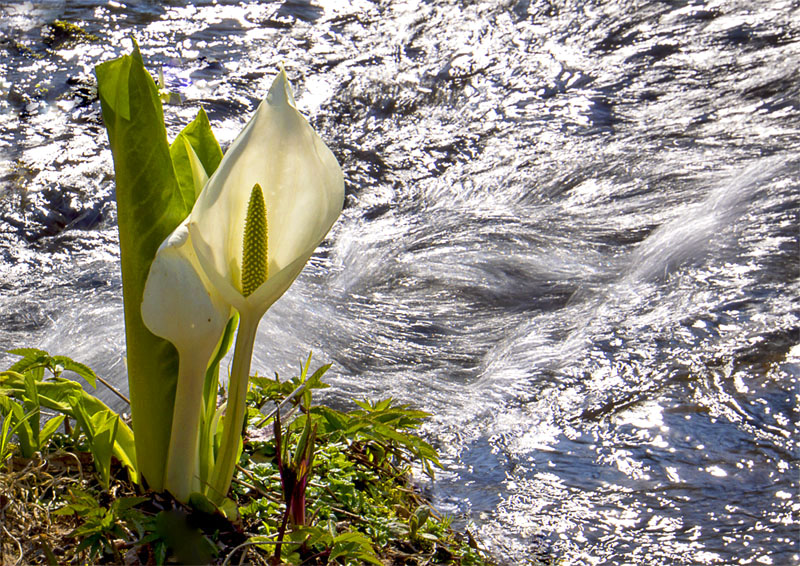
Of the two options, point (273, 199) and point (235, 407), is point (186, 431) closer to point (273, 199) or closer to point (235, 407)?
point (235, 407)

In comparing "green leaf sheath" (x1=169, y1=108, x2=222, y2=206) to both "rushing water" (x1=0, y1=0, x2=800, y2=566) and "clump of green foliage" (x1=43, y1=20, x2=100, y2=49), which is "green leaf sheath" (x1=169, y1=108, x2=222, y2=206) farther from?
"clump of green foliage" (x1=43, y1=20, x2=100, y2=49)

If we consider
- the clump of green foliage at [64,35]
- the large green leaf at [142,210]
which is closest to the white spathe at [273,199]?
the large green leaf at [142,210]

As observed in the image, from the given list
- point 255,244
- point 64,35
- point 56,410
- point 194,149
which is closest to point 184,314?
point 255,244

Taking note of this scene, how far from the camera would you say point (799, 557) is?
2201 mm

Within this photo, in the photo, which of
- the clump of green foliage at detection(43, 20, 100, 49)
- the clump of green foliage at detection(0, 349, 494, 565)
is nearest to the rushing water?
the clump of green foliage at detection(43, 20, 100, 49)

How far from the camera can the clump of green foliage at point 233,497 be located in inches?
53.6

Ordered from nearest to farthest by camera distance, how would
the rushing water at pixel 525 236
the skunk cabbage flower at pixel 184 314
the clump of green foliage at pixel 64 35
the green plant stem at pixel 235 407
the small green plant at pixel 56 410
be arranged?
the skunk cabbage flower at pixel 184 314 → the green plant stem at pixel 235 407 → the small green plant at pixel 56 410 → the rushing water at pixel 525 236 → the clump of green foliage at pixel 64 35

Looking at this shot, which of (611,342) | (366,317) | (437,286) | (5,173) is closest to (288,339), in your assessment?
(366,317)

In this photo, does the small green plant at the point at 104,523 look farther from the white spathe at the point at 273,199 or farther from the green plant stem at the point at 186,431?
the white spathe at the point at 273,199

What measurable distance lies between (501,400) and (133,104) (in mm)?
1977

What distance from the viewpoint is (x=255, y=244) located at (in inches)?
47.0

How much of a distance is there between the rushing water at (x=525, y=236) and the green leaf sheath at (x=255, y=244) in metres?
1.30

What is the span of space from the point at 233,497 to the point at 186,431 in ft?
1.04

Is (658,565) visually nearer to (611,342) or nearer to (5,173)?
(611,342)
